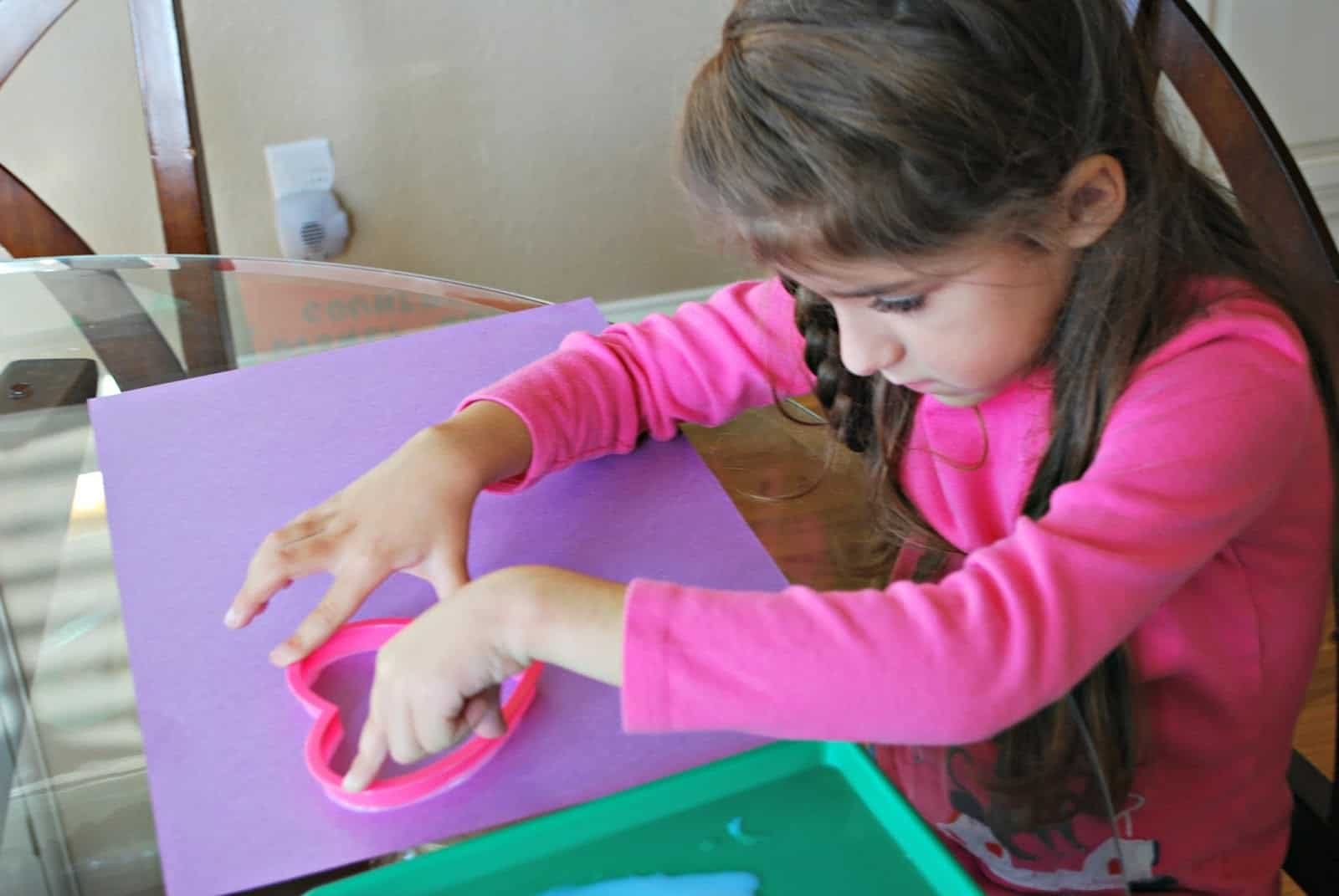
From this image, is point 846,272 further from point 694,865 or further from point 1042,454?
point 694,865

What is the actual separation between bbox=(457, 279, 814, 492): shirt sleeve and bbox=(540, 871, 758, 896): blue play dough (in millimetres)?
307

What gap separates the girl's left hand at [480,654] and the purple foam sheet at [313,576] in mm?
26

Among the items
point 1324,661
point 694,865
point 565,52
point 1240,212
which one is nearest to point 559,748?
point 694,865

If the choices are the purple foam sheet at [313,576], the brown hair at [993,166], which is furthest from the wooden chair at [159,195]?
the brown hair at [993,166]

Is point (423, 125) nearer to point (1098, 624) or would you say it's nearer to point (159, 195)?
point (159, 195)

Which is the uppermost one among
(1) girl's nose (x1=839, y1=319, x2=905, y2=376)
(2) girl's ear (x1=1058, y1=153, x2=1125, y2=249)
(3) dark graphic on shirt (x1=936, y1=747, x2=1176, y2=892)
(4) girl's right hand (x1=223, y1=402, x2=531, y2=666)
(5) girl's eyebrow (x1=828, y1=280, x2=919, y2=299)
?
(2) girl's ear (x1=1058, y1=153, x2=1125, y2=249)

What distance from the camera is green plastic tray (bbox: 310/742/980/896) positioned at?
0.52 metres

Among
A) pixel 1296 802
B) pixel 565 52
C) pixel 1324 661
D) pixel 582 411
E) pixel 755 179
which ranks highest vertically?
pixel 565 52

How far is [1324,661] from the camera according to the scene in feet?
4.77

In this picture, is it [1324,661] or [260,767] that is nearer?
[260,767]

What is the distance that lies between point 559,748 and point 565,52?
1.41 metres

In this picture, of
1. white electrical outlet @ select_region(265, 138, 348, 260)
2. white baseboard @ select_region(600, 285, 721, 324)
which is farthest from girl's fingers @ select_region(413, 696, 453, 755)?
white baseboard @ select_region(600, 285, 721, 324)

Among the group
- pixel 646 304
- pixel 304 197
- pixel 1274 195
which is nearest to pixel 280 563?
pixel 1274 195

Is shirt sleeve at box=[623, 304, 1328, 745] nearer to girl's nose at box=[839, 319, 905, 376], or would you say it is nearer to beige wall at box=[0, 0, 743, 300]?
girl's nose at box=[839, 319, 905, 376]
